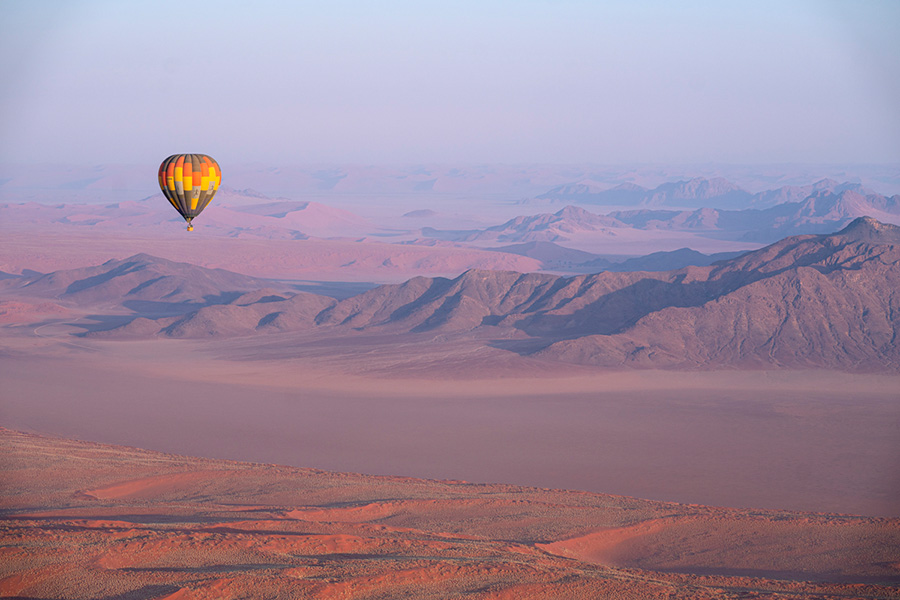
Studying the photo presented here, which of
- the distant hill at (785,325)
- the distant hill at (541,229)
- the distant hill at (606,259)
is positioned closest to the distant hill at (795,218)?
the distant hill at (541,229)

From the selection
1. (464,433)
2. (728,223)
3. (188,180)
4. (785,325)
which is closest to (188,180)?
(188,180)

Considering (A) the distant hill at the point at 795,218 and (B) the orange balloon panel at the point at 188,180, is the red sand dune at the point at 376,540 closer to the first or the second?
(B) the orange balloon panel at the point at 188,180

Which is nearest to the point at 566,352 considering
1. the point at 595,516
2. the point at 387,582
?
the point at 595,516

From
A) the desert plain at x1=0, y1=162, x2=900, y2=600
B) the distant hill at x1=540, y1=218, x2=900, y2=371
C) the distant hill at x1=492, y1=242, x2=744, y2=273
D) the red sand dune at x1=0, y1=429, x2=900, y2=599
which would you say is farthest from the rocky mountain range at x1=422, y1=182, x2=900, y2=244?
the red sand dune at x1=0, y1=429, x2=900, y2=599

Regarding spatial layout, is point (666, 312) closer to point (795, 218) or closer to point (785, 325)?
point (785, 325)

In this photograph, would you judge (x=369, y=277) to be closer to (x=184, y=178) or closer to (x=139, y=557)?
(x=184, y=178)

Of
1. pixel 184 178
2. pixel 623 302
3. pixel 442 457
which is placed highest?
pixel 184 178
